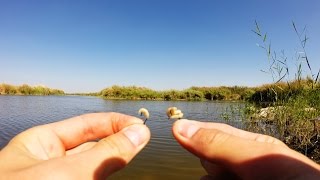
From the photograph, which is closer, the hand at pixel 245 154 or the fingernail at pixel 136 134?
the hand at pixel 245 154

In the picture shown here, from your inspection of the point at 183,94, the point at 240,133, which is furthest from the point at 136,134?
the point at 183,94

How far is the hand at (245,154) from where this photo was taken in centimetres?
124

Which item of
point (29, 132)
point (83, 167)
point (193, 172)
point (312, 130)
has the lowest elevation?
point (193, 172)

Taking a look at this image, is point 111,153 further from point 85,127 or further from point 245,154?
point 245,154

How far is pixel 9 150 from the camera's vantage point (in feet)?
5.26

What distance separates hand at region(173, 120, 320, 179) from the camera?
124cm

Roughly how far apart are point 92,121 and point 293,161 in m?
1.25

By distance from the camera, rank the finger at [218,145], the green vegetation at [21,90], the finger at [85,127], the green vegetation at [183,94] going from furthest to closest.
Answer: the green vegetation at [21,90] < the green vegetation at [183,94] < the finger at [85,127] < the finger at [218,145]

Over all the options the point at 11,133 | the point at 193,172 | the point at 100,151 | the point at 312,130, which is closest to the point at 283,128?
the point at 312,130

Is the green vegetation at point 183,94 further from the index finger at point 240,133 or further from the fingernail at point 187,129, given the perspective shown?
the fingernail at point 187,129

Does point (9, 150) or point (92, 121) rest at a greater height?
point (92, 121)

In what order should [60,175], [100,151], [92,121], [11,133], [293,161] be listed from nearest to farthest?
[293,161] < [60,175] < [100,151] < [92,121] < [11,133]

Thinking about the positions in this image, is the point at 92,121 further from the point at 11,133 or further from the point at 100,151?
the point at 11,133

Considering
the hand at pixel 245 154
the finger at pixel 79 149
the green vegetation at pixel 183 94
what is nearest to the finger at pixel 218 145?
the hand at pixel 245 154
